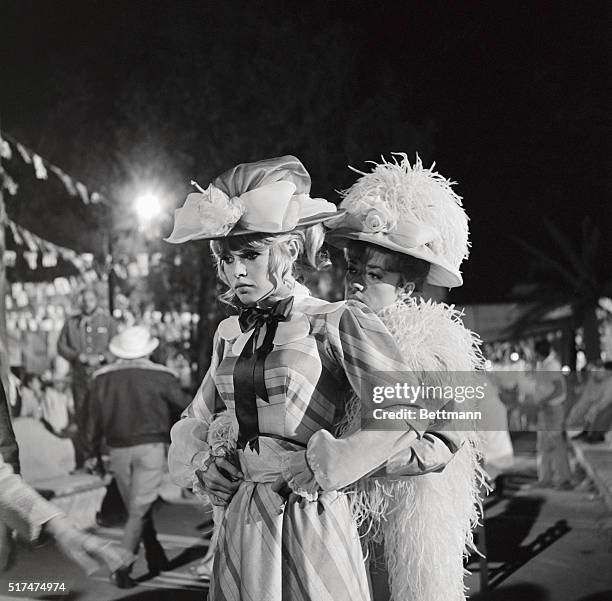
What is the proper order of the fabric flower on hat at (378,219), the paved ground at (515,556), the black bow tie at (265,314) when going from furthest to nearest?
the paved ground at (515,556) < the fabric flower on hat at (378,219) < the black bow tie at (265,314)

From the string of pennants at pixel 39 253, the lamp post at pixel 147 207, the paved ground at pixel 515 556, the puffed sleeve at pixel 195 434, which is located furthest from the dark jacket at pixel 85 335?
the puffed sleeve at pixel 195 434

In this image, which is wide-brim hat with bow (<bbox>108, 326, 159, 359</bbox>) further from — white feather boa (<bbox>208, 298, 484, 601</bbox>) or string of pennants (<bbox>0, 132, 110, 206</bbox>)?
white feather boa (<bbox>208, 298, 484, 601</bbox>)

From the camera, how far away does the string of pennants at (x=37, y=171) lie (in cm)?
279

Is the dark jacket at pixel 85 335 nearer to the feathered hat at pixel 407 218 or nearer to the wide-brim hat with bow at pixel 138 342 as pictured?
the wide-brim hat with bow at pixel 138 342

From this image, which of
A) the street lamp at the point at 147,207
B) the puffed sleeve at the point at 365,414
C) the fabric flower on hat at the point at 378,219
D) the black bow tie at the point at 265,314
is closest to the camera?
the puffed sleeve at the point at 365,414

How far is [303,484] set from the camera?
122 centimetres

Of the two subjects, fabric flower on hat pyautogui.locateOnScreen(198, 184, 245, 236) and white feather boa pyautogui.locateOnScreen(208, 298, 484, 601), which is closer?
fabric flower on hat pyautogui.locateOnScreen(198, 184, 245, 236)

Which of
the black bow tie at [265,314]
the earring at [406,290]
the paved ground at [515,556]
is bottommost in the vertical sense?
the paved ground at [515,556]

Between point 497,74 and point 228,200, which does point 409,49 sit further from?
point 228,200

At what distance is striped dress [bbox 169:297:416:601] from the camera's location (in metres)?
1.25

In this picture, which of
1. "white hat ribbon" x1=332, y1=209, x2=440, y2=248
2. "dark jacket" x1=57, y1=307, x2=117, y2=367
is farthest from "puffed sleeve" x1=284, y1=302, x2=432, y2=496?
"dark jacket" x1=57, y1=307, x2=117, y2=367

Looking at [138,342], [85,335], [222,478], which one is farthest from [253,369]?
[85,335]

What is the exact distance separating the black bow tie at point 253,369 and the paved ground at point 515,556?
1386 mm

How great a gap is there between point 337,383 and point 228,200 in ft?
1.17
